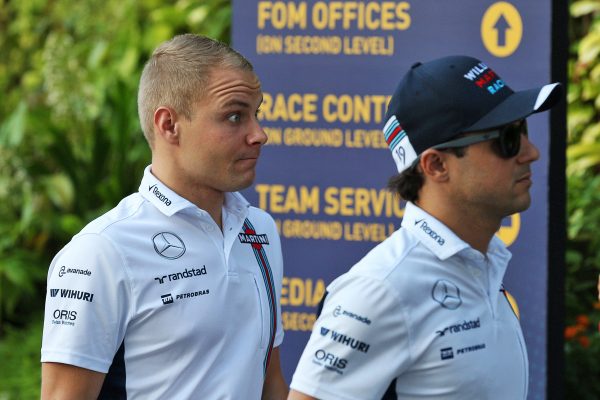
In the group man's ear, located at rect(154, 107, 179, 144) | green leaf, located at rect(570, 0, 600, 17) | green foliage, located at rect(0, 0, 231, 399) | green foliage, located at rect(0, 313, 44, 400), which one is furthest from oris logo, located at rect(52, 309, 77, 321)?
green foliage, located at rect(0, 0, 231, 399)

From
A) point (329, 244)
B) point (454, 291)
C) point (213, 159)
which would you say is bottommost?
point (329, 244)

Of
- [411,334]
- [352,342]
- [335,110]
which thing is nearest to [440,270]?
[411,334]

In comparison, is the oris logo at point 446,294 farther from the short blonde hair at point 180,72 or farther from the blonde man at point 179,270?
the short blonde hair at point 180,72

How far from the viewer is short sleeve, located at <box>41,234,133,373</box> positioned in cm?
277

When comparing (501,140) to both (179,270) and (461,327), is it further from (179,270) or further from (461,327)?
(179,270)

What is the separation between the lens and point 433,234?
2557 mm

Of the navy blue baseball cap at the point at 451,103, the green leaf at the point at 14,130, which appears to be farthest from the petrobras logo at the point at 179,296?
the green leaf at the point at 14,130

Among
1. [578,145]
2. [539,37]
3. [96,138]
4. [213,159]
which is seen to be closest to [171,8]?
[96,138]

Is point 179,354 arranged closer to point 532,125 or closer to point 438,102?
point 438,102

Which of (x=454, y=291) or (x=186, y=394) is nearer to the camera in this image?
(x=454, y=291)

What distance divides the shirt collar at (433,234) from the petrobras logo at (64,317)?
2.91 feet

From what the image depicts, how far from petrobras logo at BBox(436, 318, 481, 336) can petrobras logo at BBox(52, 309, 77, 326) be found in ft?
3.18

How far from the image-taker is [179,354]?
288 cm

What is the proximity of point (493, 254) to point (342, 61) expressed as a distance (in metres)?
2.37
